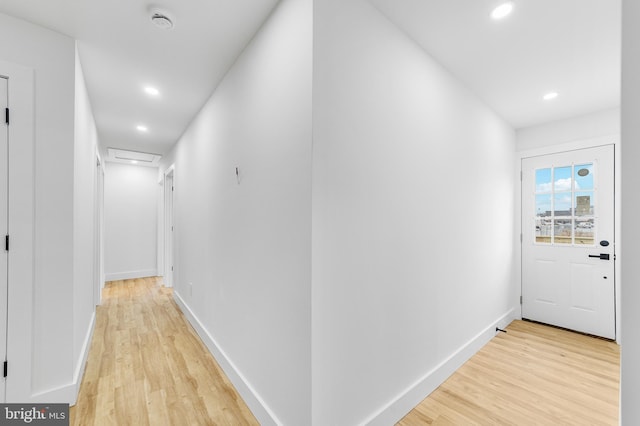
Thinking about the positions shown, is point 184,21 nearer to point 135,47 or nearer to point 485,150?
point 135,47

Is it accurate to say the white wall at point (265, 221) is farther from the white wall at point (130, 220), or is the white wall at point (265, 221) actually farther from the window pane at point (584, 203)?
the white wall at point (130, 220)

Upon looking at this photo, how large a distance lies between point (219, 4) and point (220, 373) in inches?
109

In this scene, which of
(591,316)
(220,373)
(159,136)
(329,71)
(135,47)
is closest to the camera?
(329,71)

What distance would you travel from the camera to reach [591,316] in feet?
10.5

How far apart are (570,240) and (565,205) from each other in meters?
0.43

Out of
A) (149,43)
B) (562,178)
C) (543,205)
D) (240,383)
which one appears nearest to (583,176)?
(562,178)

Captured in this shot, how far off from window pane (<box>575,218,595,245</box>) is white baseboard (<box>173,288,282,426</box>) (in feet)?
12.6

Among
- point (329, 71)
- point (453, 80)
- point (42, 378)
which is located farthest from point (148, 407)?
point (453, 80)

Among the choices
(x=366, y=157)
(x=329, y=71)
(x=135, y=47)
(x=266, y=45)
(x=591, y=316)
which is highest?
(x=135, y=47)

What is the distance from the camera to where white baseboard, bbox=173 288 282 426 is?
1.74 metres

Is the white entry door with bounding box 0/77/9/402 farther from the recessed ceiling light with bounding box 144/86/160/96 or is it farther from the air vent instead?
the air vent

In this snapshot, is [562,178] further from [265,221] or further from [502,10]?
[265,221]

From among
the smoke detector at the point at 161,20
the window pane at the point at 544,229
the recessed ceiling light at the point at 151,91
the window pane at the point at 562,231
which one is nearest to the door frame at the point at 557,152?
the window pane at the point at 544,229

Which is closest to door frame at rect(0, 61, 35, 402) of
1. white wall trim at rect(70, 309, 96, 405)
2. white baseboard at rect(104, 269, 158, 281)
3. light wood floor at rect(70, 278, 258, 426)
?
white wall trim at rect(70, 309, 96, 405)
